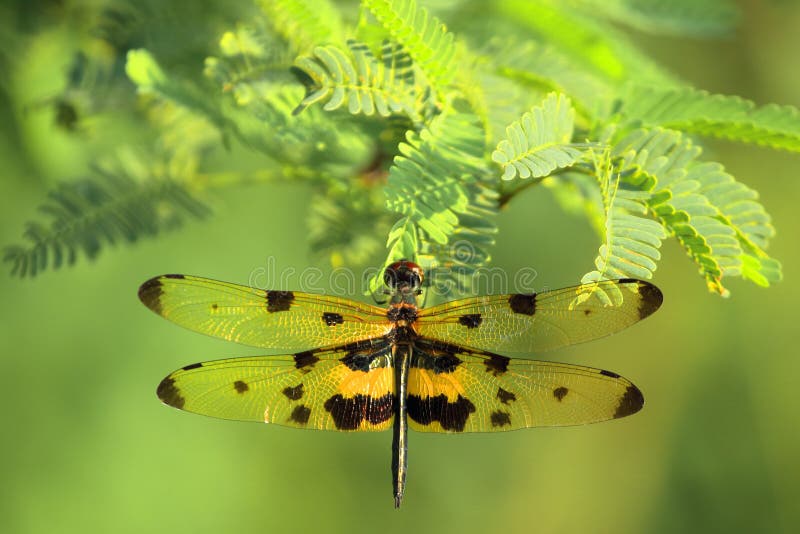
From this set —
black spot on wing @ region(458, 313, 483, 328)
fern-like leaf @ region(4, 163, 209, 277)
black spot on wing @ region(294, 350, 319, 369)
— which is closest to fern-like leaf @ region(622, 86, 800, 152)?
black spot on wing @ region(458, 313, 483, 328)

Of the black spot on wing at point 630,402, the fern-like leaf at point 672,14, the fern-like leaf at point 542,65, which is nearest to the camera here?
the black spot on wing at point 630,402

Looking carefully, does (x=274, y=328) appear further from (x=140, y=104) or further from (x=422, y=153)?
(x=140, y=104)

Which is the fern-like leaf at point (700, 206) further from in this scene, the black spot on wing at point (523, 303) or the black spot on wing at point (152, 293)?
the black spot on wing at point (152, 293)

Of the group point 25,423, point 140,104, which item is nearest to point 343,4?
point 140,104

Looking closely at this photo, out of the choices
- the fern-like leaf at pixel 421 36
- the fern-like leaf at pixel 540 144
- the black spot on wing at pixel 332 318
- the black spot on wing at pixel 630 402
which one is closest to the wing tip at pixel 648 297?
the black spot on wing at pixel 630 402

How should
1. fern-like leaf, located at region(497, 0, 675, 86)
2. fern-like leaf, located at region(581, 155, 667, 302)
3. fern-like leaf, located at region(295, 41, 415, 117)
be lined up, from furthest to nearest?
fern-like leaf, located at region(497, 0, 675, 86), fern-like leaf, located at region(295, 41, 415, 117), fern-like leaf, located at region(581, 155, 667, 302)

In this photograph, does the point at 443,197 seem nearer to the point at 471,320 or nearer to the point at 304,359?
the point at 471,320

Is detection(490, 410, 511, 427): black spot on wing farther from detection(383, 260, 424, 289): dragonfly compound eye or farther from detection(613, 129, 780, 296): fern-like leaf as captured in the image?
detection(613, 129, 780, 296): fern-like leaf
